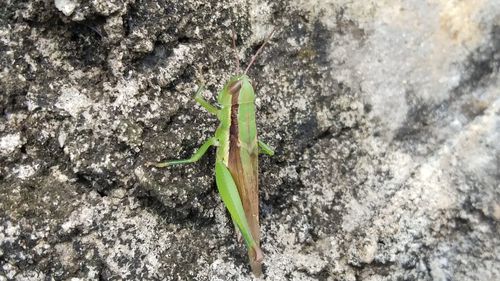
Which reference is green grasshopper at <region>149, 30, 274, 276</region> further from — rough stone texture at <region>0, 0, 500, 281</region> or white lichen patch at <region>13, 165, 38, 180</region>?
white lichen patch at <region>13, 165, 38, 180</region>

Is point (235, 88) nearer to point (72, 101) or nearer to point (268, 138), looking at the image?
point (268, 138)

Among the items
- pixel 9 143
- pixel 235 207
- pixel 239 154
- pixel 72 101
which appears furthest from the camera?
pixel 239 154

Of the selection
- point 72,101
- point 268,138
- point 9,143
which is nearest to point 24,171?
point 9,143

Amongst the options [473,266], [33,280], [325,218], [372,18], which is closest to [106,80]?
[33,280]

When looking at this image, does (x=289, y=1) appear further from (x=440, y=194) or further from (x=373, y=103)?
(x=440, y=194)

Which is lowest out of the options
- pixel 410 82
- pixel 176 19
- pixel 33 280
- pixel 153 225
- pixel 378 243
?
pixel 33 280
